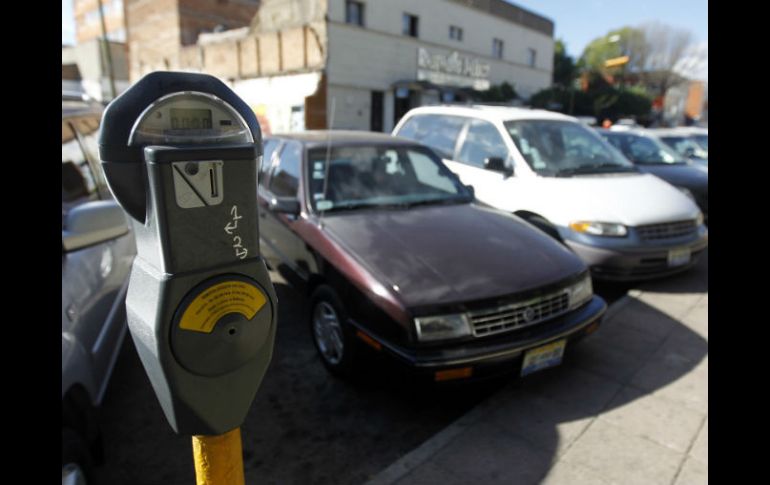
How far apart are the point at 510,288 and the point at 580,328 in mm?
578

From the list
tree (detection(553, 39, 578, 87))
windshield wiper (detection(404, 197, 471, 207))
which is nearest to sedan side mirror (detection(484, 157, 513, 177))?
windshield wiper (detection(404, 197, 471, 207))

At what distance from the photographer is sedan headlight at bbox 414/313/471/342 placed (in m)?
2.54

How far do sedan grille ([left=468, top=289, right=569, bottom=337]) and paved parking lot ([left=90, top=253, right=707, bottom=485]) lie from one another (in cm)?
37

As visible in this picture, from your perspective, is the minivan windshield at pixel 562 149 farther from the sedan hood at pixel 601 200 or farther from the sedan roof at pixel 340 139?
the sedan roof at pixel 340 139

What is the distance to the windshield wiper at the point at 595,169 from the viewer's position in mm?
5051

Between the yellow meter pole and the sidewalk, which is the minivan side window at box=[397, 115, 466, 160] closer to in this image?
the sidewalk

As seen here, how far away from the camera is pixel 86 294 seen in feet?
8.08

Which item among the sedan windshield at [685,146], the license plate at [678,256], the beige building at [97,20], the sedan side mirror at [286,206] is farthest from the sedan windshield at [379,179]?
the beige building at [97,20]

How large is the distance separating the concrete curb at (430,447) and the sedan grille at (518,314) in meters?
0.46

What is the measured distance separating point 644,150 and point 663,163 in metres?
0.43

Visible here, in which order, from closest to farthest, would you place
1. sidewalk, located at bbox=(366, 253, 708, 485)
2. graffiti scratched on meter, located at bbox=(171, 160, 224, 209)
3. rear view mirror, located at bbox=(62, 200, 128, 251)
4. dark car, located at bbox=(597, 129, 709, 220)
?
graffiti scratched on meter, located at bbox=(171, 160, 224, 209)
rear view mirror, located at bbox=(62, 200, 128, 251)
sidewalk, located at bbox=(366, 253, 708, 485)
dark car, located at bbox=(597, 129, 709, 220)

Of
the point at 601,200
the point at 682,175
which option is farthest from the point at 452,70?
the point at 601,200

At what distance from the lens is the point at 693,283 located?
5012 millimetres
